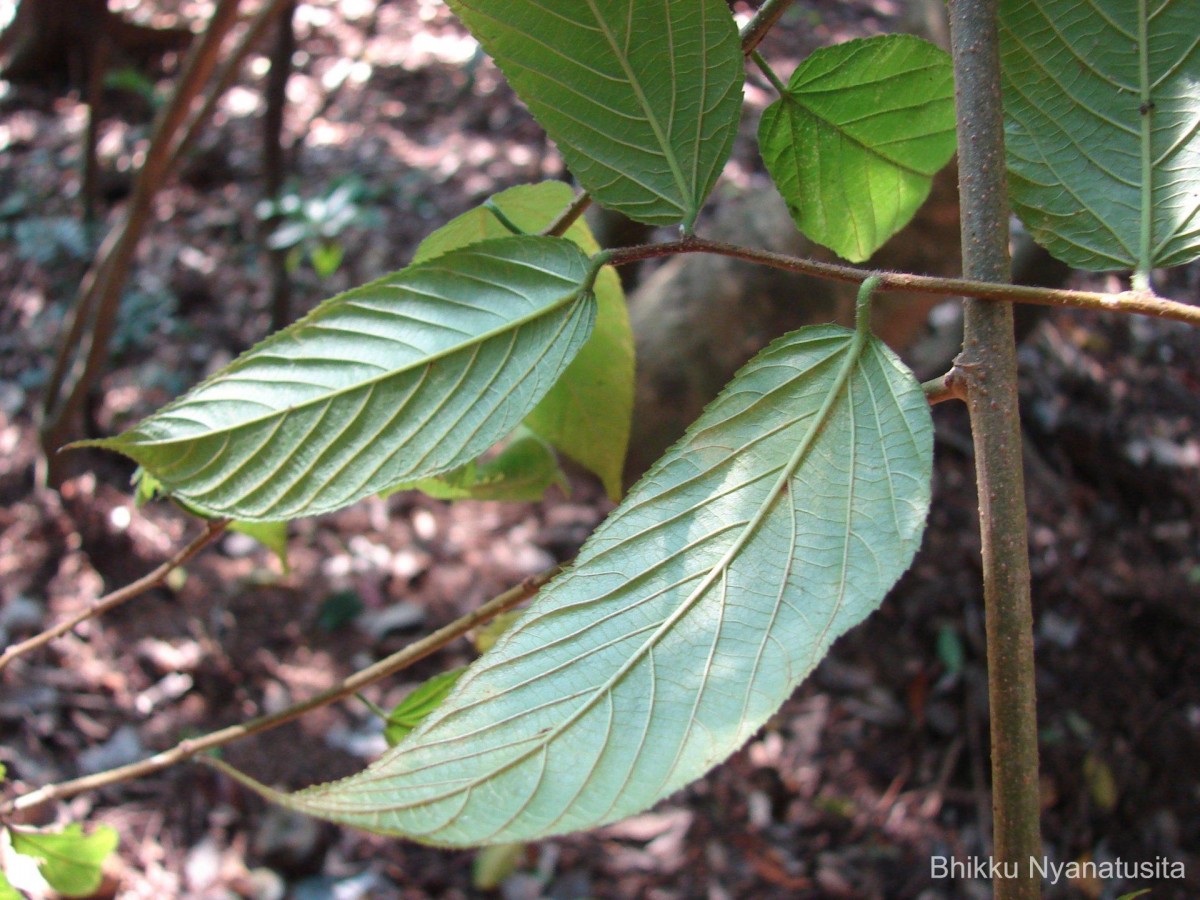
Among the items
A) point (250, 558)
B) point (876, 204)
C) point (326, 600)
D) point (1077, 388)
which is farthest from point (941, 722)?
point (876, 204)

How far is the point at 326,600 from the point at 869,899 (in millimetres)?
1196

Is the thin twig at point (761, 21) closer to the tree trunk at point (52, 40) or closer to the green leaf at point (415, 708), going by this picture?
the green leaf at point (415, 708)

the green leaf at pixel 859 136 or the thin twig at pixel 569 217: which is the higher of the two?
the green leaf at pixel 859 136

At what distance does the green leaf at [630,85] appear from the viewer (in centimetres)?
40

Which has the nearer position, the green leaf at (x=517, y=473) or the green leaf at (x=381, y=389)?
the green leaf at (x=381, y=389)

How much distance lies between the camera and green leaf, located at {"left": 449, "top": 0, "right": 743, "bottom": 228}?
0.40 meters

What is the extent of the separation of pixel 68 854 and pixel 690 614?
22.5 inches

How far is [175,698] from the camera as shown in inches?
72.6

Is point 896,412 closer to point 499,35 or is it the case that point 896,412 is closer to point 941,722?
point 499,35

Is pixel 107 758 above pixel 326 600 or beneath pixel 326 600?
beneath

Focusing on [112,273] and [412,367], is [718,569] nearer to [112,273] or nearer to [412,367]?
[412,367]

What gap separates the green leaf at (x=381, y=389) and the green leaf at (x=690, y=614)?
7cm

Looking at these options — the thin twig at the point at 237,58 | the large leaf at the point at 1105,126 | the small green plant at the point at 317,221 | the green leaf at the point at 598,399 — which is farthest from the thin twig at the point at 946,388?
the small green plant at the point at 317,221

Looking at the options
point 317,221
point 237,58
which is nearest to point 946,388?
point 237,58
